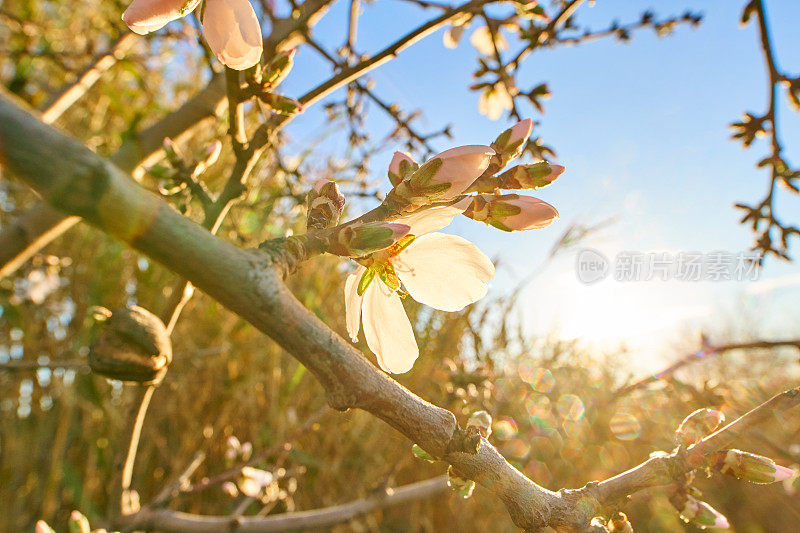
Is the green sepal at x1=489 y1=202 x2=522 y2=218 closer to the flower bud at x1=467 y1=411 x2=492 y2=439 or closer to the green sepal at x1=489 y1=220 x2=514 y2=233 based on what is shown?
the green sepal at x1=489 y1=220 x2=514 y2=233

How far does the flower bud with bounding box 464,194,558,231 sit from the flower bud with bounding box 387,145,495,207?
0.08 metres

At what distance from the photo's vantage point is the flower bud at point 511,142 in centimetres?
68

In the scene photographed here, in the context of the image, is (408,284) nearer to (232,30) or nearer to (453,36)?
(232,30)

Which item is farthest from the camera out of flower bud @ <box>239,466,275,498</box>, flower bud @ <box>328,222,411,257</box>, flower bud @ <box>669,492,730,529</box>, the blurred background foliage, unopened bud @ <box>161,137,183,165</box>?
the blurred background foliage

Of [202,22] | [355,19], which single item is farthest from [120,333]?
[355,19]

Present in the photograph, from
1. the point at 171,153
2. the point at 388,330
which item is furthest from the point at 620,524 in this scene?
the point at 171,153

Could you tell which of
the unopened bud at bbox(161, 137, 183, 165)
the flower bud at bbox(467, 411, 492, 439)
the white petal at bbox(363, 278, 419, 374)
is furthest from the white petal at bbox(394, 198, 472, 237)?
the unopened bud at bbox(161, 137, 183, 165)

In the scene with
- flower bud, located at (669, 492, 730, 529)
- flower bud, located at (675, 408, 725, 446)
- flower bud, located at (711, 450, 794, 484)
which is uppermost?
flower bud, located at (675, 408, 725, 446)

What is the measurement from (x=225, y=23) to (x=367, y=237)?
33cm

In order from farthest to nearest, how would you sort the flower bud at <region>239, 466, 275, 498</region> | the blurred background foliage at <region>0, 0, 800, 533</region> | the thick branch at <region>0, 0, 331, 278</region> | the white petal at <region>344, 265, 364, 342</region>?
1. the blurred background foliage at <region>0, 0, 800, 533</region>
2. the flower bud at <region>239, 466, 275, 498</region>
3. the thick branch at <region>0, 0, 331, 278</region>
4. the white petal at <region>344, 265, 364, 342</region>

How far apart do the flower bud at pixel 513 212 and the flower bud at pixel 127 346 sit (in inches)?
16.7

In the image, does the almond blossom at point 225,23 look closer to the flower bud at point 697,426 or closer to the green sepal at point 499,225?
the green sepal at point 499,225

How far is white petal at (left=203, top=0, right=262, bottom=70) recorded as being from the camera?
1.92 feet

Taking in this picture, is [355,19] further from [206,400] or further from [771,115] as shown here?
[206,400]
